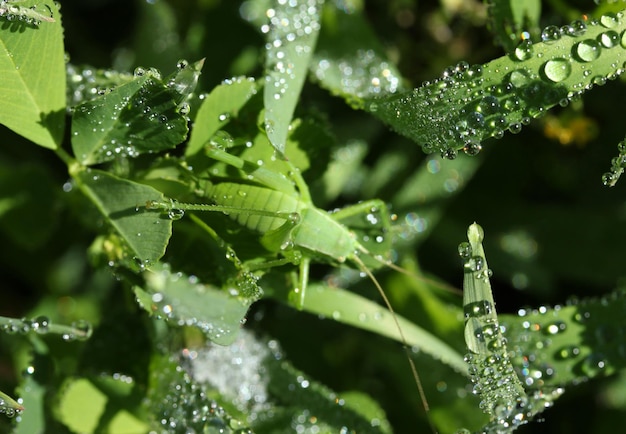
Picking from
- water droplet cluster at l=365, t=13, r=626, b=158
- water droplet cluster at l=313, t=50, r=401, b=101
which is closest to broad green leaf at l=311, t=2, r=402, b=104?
water droplet cluster at l=313, t=50, r=401, b=101

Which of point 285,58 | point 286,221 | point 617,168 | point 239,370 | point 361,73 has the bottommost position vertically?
point 239,370

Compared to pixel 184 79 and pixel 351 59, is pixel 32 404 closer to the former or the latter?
pixel 184 79

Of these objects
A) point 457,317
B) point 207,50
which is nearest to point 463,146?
point 457,317

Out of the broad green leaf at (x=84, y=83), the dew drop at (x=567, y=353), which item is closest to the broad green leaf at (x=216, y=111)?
the broad green leaf at (x=84, y=83)

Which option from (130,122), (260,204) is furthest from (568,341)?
(130,122)

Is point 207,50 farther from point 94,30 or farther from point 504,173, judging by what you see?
point 504,173
